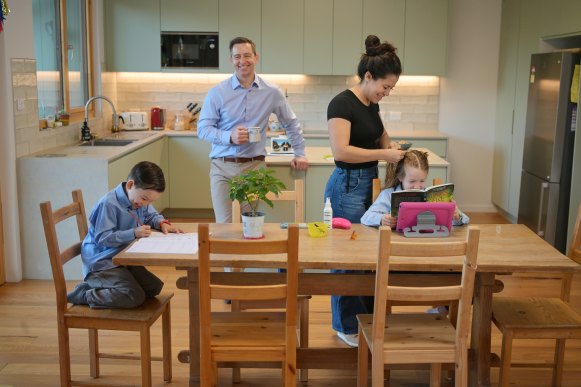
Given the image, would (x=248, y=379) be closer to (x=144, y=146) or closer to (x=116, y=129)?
(x=144, y=146)

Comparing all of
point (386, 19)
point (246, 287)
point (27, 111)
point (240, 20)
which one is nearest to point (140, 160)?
point (27, 111)

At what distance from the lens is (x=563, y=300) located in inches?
135

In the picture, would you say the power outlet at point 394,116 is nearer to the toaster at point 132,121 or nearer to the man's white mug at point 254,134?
the toaster at point 132,121

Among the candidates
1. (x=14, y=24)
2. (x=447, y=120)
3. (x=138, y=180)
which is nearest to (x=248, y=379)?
(x=138, y=180)

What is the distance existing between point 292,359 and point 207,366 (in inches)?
12.5

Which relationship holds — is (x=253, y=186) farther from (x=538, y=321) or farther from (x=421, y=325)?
(x=538, y=321)

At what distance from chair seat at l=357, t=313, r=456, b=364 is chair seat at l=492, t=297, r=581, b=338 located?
294 mm

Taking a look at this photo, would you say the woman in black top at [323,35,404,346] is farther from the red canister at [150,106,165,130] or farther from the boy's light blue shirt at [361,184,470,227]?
the red canister at [150,106,165,130]

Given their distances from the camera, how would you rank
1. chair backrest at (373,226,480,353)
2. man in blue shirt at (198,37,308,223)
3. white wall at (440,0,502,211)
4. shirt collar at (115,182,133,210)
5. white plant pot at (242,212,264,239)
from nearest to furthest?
chair backrest at (373,226,480,353)
white plant pot at (242,212,264,239)
shirt collar at (115,182,133,210)
man in blue shirt at (198,37,308,223)
white wall at (440,0,502,211)

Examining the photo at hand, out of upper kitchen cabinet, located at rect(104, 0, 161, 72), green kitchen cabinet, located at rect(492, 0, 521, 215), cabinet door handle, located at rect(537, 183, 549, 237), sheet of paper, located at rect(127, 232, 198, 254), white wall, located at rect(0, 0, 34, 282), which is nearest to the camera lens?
sheet of paper, located at rect(127, 232, 198, 254)

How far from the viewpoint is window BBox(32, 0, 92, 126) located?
5.61 meters

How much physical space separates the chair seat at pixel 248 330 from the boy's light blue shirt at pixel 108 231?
0.54 metres

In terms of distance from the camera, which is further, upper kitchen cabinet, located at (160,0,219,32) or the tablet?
upper kitchen cabinet, located at (160,0,219,32)

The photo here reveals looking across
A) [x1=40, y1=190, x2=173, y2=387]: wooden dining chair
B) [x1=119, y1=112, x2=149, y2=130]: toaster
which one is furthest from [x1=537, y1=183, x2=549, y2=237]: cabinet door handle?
[x1=119, y1=112, x2=149, y2=130]: toaster
